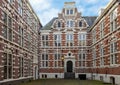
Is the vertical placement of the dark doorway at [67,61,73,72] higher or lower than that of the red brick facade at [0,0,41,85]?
lower

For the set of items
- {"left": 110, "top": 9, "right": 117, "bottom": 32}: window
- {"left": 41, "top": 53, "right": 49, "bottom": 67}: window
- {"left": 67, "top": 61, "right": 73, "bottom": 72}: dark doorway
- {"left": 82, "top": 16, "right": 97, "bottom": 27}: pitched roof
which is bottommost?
{"left": 67, "top": 61, "right": 73, "bottom": 72}: dark doorway

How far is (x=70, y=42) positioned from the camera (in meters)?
44.2

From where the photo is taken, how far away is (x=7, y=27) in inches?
854

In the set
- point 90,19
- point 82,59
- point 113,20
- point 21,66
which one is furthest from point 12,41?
point 90,19

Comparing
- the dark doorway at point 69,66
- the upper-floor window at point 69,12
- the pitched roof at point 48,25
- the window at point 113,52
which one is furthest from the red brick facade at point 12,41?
the upper-floor window at point 69,12

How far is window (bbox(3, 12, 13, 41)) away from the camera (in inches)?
827

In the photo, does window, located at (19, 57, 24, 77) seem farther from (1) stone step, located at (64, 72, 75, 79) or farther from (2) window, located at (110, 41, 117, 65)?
(1) stone step, located at (64, 72, 75, 79)

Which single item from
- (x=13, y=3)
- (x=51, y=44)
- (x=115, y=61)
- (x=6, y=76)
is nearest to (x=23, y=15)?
(x=13, y=3)

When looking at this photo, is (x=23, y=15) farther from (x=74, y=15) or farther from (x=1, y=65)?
(x=74, y=15)

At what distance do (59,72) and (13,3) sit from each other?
22.1 meters

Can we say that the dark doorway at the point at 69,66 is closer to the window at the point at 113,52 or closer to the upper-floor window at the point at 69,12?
the upper-floor window at the point at 69,12

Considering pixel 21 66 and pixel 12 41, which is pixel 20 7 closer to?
pixel 12 41

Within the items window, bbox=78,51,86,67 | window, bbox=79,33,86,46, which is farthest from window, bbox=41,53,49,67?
window, bbox=79,33,86,46

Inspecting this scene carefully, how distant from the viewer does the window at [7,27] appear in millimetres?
20998
